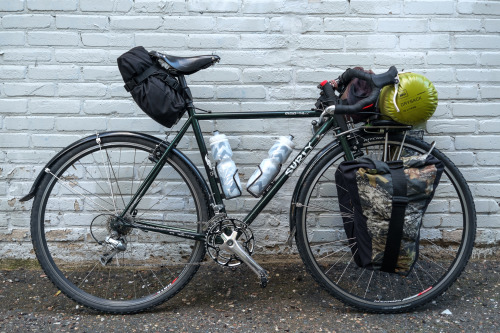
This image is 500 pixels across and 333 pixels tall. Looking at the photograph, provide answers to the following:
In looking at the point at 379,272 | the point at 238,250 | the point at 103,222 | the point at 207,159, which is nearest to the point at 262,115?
the point at 207,159

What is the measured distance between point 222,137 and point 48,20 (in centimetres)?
135

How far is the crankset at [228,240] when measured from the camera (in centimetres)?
289

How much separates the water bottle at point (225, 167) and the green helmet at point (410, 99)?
88cm

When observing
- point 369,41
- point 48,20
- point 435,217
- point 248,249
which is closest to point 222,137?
point 248,249

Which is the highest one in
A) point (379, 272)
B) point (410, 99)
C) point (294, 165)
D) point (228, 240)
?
point (410, 99)

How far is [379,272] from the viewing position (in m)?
3.34

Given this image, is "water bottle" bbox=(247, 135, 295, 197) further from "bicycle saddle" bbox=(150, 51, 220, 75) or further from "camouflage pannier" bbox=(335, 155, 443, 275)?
"bicycle saddle" bbox=(150, 51, 220, 75)

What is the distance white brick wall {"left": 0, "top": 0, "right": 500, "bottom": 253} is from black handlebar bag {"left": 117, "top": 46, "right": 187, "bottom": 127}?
0.52 m

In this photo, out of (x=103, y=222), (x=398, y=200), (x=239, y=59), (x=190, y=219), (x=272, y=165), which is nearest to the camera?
(x=398, y=200)

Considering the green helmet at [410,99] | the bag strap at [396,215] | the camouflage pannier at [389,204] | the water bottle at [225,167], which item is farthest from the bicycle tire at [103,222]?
the green helmet at [410,99]

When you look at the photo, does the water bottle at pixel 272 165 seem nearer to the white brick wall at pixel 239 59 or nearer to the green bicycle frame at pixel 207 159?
the green bicycle frame at pixel 207 159

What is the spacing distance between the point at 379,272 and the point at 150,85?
5.98ft

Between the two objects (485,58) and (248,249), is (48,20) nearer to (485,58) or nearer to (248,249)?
(248,249)

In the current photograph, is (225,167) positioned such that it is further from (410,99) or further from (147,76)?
(410,99)
